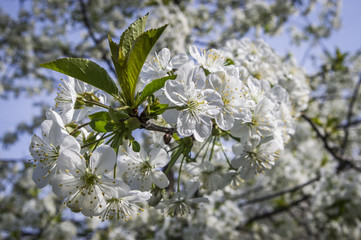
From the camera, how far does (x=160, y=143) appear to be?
5.14 ft

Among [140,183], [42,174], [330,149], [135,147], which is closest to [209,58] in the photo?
[135,147]

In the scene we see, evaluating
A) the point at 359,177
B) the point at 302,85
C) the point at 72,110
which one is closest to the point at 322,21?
the point at 359,177

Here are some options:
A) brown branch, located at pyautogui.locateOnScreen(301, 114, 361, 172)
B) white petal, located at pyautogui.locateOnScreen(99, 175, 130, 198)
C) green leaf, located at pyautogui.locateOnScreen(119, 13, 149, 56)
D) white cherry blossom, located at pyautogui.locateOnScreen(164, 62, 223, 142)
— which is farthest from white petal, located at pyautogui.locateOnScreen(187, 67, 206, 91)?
brown branch, located at pyautogui.locateOnScreen(301, 114, 361, 172)

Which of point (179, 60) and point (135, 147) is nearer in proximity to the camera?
point (135, 147)

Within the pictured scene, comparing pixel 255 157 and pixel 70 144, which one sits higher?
pixel 70 144

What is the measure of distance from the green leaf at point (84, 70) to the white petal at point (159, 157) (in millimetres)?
340

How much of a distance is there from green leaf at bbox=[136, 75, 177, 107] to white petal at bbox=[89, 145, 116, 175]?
252mm

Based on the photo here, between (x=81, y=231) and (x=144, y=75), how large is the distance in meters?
5.25

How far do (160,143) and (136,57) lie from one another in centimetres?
65

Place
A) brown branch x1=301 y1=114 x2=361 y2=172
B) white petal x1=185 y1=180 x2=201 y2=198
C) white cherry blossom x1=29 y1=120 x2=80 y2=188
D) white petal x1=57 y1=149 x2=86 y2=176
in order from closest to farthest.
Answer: white petal x1=57 y1=149 x2=86 y2=176
white cherry blossom x1=29 y1=120 x2=80 y2=188
white petal x1=185 y1=180 x2=201 y2=198
brown branch x1=301 y1=114 x2=361 y2=172

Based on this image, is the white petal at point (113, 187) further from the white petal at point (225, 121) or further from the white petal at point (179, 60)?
the white petal at point (179, 60)

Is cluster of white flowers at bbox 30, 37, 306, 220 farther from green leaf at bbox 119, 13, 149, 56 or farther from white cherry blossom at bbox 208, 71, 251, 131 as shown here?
green leaf at bbox 119, 13, 149, 56

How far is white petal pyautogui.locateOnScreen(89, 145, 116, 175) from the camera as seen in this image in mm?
996

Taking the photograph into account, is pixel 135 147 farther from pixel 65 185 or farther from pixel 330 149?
pixel 330 149
